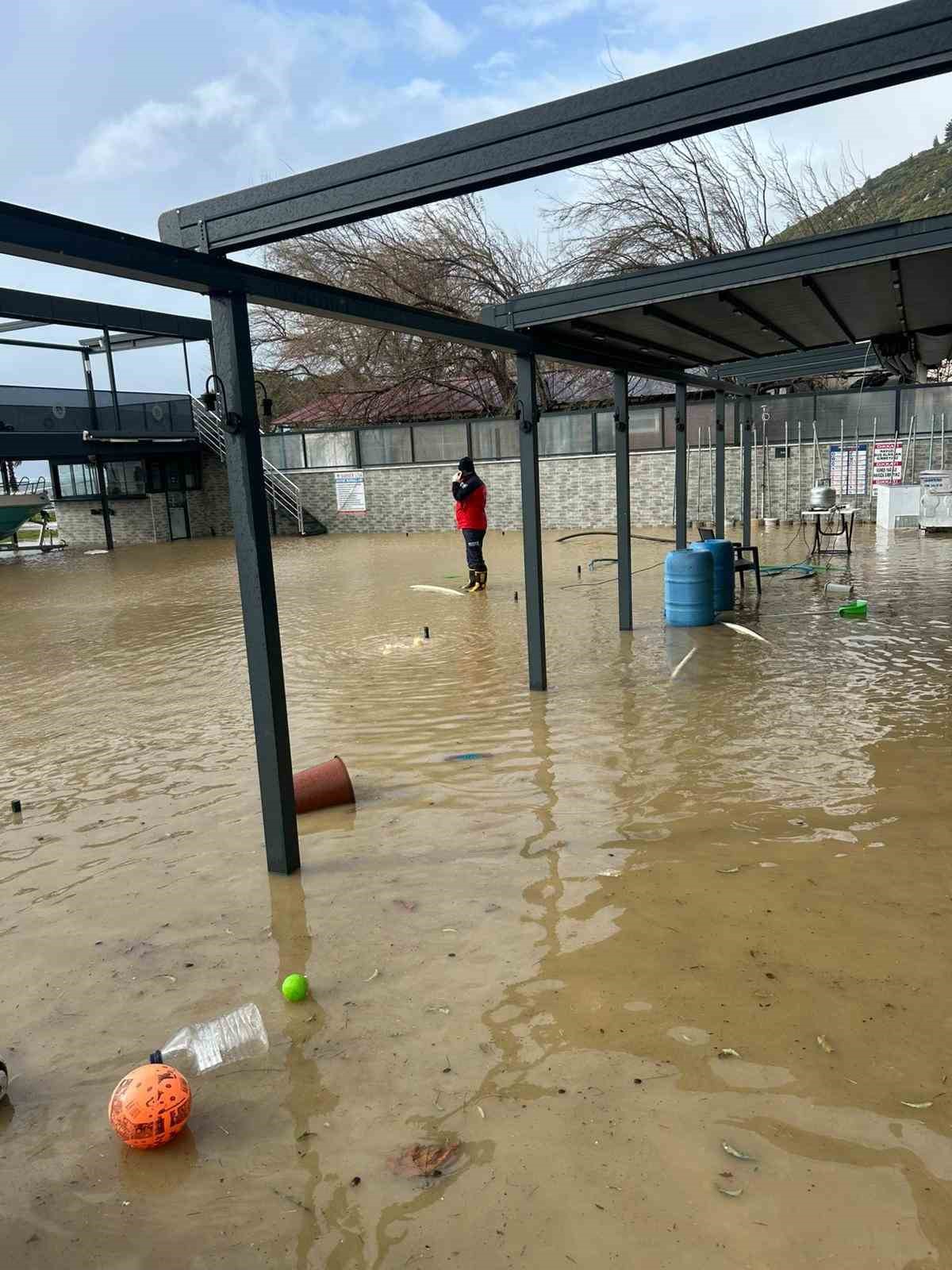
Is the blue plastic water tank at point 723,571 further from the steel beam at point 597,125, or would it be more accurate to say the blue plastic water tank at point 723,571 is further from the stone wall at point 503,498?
the stone wall at point 503,498

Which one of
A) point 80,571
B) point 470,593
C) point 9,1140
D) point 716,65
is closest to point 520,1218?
point 9,1140

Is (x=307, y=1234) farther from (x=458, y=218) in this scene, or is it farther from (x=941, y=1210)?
(x=458, y=218)

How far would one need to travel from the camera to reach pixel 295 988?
10.8ft

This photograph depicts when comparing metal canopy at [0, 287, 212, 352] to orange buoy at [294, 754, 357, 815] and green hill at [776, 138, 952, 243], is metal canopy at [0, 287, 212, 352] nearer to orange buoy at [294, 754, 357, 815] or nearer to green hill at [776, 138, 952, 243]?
orange buoy at [294, 754, 357, 815]

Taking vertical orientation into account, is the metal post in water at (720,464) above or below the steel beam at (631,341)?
below

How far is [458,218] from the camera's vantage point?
2917cm

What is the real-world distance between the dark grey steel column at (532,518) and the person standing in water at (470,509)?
202 inches

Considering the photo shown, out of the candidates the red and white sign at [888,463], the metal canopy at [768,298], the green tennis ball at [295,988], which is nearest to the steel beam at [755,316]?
the metal canopy at [768,298]

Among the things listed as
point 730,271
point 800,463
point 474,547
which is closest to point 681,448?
point 474,547

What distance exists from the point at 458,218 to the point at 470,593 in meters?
20.9

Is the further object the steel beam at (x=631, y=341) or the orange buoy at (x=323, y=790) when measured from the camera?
the steel beam at (x=631, y=341)

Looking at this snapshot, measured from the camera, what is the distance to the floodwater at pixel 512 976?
7.57ft

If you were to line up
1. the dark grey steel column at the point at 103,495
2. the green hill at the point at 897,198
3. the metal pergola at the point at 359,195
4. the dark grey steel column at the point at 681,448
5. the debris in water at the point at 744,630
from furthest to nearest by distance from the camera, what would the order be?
the green hill at the point at 897,198
the dark grey steel column at the point at 103,495
the dark grey steel column at the point at 681,448
the debris in water at the point at 744,630
the metal pergola at the point at 359,195

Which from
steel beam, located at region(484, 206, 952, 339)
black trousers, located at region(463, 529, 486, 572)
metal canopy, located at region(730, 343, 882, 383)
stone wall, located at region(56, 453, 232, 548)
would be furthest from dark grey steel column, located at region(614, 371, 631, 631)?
stone wall, located at region(56, 453, 232, 548)
